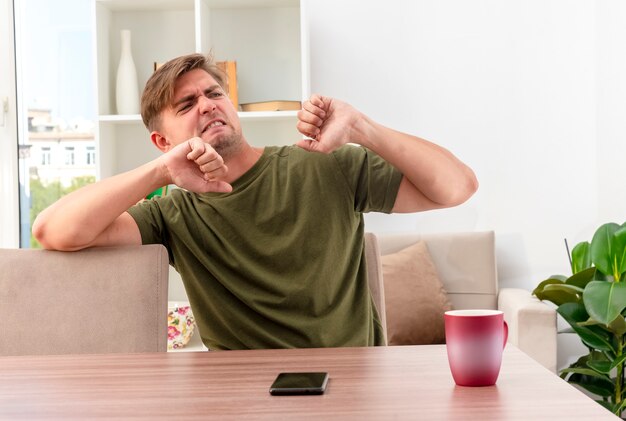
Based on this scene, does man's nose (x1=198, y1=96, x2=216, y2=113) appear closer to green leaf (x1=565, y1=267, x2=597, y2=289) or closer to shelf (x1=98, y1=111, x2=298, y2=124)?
shelf (x1=98, y1=111, x2=298, y2=124)

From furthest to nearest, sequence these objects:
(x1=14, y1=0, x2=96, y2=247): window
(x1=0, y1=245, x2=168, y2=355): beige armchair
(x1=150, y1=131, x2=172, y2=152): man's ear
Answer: (x1=14, y1=0, x2=96, y2=247): window, (x1=150, y1=131, x2=172, y2=152): man's ear, (x1=0, y1=245, x2=168, y2=355): beige armchair

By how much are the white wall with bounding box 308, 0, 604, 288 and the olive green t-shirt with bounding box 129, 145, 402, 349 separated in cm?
189

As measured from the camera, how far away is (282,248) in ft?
5.93

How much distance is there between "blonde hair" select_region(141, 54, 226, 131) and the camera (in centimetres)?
203

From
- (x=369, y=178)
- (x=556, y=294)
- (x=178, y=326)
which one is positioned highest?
(x=369, y=178)

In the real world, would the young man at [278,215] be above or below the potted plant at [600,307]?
above

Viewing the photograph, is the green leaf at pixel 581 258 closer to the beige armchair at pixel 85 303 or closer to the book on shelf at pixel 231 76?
the book on shelf at pixel 231 76

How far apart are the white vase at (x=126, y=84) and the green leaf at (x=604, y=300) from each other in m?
2.04

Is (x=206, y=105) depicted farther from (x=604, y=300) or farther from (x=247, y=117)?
(x=604, y=300)

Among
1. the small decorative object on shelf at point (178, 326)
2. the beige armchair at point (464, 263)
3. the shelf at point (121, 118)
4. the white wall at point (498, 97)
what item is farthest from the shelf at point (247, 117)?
the small decorative object on shelf at point (178, 326)

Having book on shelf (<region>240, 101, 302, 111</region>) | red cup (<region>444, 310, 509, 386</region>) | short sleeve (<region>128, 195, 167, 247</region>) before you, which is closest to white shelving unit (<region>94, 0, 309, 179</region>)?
book on shelf (<region>240, 101, 302, 111</region>)

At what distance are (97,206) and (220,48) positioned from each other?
6.86 feet

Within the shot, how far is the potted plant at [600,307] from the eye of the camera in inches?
110

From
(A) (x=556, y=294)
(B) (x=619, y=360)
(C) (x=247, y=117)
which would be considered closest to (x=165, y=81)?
(C) (x=247, y=117)
